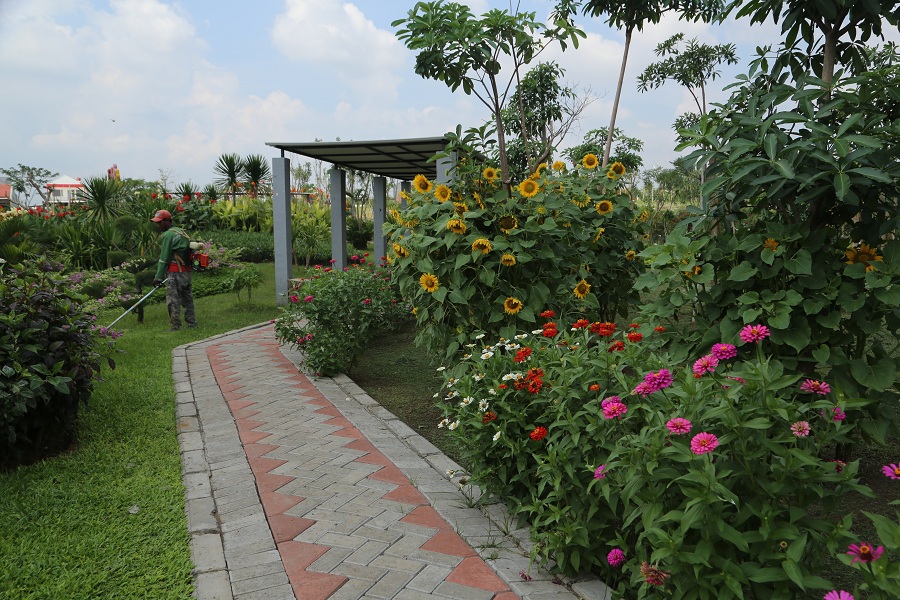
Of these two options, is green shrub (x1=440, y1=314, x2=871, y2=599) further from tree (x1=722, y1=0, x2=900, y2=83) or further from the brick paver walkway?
tree (x1=722, y1=0, x2=900, y2=83)

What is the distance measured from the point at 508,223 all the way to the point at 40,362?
2921 mm

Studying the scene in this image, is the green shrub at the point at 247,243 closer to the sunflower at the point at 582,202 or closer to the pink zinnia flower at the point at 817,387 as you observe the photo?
the sunflower at the point at 582,202

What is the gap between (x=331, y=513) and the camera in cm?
304

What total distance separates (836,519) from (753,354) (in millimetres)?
827

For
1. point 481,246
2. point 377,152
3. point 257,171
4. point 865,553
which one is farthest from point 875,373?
point 257,171

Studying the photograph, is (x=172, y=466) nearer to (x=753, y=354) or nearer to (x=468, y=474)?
(x=468, y=474)

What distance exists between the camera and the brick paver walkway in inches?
96.5

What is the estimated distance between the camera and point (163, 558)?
105 inches

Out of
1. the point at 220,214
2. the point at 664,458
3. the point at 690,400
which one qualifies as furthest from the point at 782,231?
the point at 220,214

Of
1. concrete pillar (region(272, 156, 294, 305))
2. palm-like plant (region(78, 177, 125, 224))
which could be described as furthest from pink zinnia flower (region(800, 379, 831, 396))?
palm-like plant (region(78, 177, 125, 224))

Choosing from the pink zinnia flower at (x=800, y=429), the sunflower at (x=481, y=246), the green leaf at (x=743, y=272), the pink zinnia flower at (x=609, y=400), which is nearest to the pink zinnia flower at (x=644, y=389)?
the pink zinnia flower at (x=609, y=400)

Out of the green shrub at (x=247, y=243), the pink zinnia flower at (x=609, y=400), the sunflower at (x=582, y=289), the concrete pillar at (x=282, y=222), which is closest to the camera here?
the pink zinnia flower at (x=609, y=400)

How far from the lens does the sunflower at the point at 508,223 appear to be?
13.7ft

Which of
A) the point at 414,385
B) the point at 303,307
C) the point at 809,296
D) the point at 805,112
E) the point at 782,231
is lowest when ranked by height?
the point at 414,385
